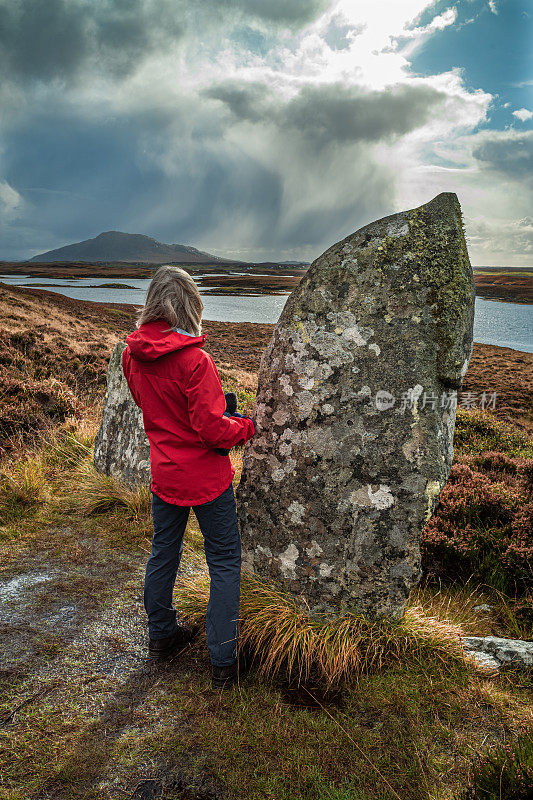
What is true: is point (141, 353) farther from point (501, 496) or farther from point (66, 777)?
point (501, 496)

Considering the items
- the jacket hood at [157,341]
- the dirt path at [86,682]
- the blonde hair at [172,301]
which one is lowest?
the dirt path at [86,682]

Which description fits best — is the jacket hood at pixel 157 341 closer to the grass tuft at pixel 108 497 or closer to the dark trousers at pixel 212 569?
the dark trousers at pixel 212 569

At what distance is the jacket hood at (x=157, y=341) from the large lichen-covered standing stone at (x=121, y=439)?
360 centimetres

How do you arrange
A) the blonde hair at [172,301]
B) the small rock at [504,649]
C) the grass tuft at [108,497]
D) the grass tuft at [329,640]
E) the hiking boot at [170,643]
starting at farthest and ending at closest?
the grass tuft at [108,497]
the small rock at [504,649]
the hiking boot at [170,643]
the grass tuft at [329,640]
the blonde hair at [172,301]

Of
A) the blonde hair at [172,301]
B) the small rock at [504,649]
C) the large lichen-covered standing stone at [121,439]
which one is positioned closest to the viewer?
the blonde hair at [172,301]

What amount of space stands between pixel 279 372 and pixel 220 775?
9.36ft

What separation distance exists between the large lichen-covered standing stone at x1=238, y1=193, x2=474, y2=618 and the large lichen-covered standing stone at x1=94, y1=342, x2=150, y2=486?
3.23 metres

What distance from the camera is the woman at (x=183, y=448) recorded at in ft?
10.2

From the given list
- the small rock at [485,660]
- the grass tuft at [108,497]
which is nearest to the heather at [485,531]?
the small rock at [485,660]

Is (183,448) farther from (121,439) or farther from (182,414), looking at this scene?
(121,439)

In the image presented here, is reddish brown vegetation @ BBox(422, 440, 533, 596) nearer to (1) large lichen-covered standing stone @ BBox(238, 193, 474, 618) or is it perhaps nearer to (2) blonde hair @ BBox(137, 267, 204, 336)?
(1) large lichen-covered standing stone @ BBox(238, 193, 474, 618)

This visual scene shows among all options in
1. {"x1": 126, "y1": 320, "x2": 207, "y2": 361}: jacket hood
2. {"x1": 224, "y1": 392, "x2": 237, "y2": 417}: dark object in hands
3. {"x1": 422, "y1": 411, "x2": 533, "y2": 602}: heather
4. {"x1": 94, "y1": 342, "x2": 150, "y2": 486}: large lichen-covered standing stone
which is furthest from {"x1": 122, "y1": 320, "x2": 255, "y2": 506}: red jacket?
{"x1": 422, "y1": 411, "x2": 533, "y2": 602}: heather

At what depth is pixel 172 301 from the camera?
10.6ft

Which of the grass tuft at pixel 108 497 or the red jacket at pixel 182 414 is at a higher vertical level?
the red jacket at pixel 182 414
